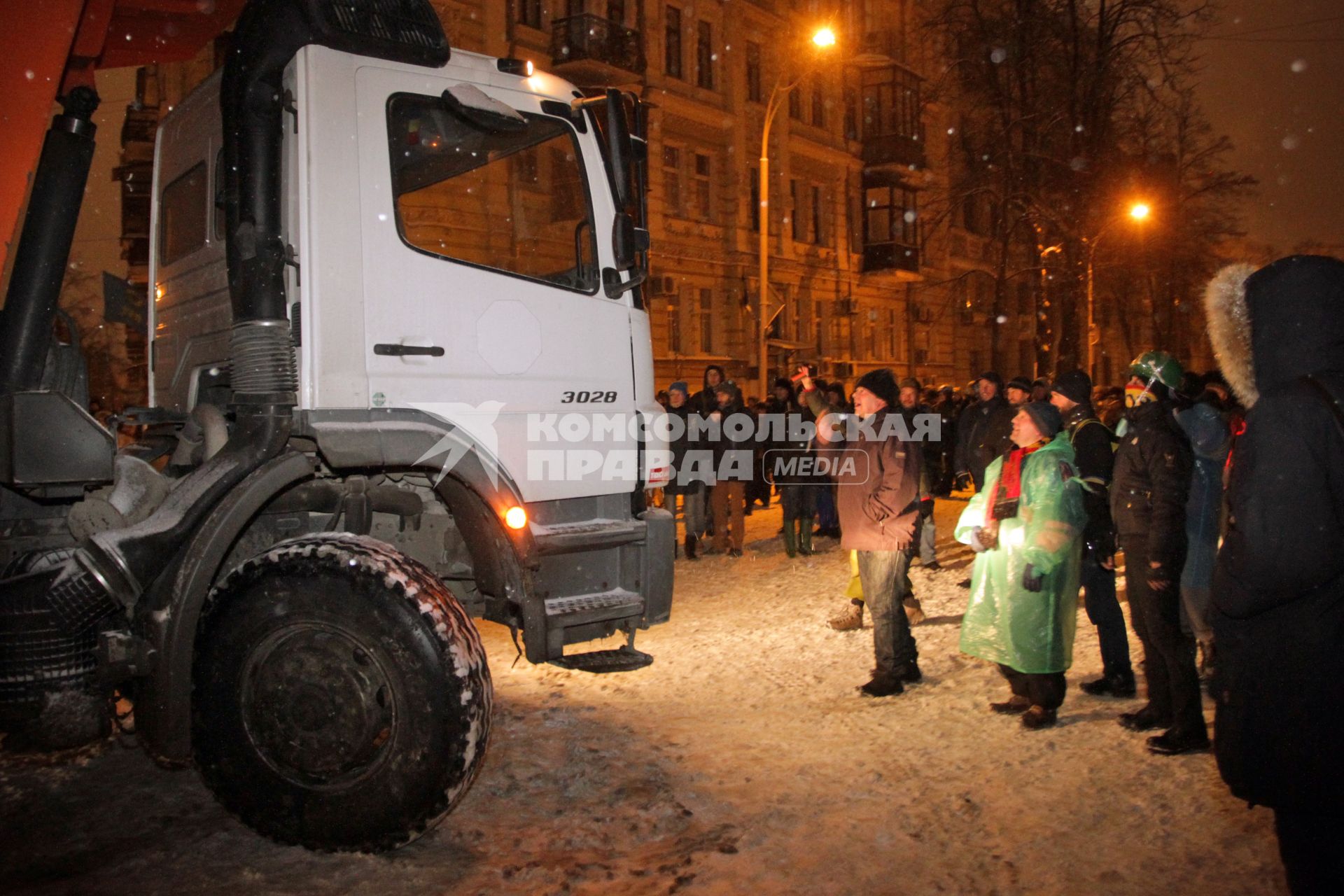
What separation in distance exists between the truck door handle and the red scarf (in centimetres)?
316

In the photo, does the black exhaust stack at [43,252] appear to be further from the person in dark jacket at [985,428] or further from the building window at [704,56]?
the building window at [704,56]

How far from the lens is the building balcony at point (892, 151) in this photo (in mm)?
35688

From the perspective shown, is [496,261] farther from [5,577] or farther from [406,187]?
[5,577]

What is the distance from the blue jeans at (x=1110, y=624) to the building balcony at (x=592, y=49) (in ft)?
65.4

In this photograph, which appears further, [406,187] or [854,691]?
[854,691]

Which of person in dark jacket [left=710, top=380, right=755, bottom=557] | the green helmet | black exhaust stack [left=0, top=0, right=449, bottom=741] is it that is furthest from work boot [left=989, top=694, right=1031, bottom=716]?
person in dark jacket [left=710, top=380, right=755, bottom=557]

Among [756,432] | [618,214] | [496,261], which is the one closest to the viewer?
[496,261]

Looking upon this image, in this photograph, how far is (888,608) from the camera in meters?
5.95

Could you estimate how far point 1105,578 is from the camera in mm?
6008

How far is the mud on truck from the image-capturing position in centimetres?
361

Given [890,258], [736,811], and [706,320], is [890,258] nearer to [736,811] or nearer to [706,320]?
[706,320]

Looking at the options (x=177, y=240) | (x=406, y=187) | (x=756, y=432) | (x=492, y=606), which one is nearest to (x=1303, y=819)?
(x=492, y=606)

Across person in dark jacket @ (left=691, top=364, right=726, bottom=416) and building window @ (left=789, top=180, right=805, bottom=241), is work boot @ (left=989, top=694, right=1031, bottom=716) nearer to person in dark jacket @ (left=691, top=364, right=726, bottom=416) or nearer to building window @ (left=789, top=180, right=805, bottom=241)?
person in dark jacket @ (left=691, top=364, right=726, bottom=416)

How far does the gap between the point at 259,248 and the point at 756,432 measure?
379 inches
